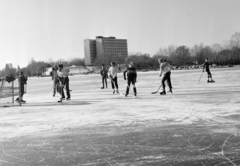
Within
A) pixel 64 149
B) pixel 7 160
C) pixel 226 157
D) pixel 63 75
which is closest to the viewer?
pixel 226 157

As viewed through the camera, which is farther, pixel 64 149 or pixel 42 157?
pixel 64 149

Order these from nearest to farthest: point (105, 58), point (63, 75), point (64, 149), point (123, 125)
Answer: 1. point (64, 149)
2. point (123, 125)
3. point (63, 75)
4. point (105, 58)

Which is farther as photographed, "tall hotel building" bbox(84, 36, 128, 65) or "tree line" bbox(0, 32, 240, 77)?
"tall hotel building" bbox(84, 36, 128, 65)

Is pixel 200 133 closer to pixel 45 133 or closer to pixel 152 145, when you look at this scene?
pixel 152 145

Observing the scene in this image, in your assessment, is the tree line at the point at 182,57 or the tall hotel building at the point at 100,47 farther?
the tall hotel building at the point at 100,47

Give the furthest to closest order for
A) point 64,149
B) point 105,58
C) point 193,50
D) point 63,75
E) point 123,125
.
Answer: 1. point 105,58
2. point 193,50
3. point 63,75
4. point 123,125
5. point 64,149

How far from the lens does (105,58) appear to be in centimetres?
14900

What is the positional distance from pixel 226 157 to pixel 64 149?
8.51ft

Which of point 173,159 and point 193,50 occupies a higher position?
point 193,50

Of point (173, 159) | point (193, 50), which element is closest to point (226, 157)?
point (173, 159)

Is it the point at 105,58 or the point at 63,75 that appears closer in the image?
the point at 63,75

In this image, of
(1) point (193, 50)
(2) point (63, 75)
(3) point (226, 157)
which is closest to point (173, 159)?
(3) point (226, 157)

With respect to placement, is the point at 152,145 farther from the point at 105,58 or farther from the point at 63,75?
the point at 105,58

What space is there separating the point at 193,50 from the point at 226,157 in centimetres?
14002
